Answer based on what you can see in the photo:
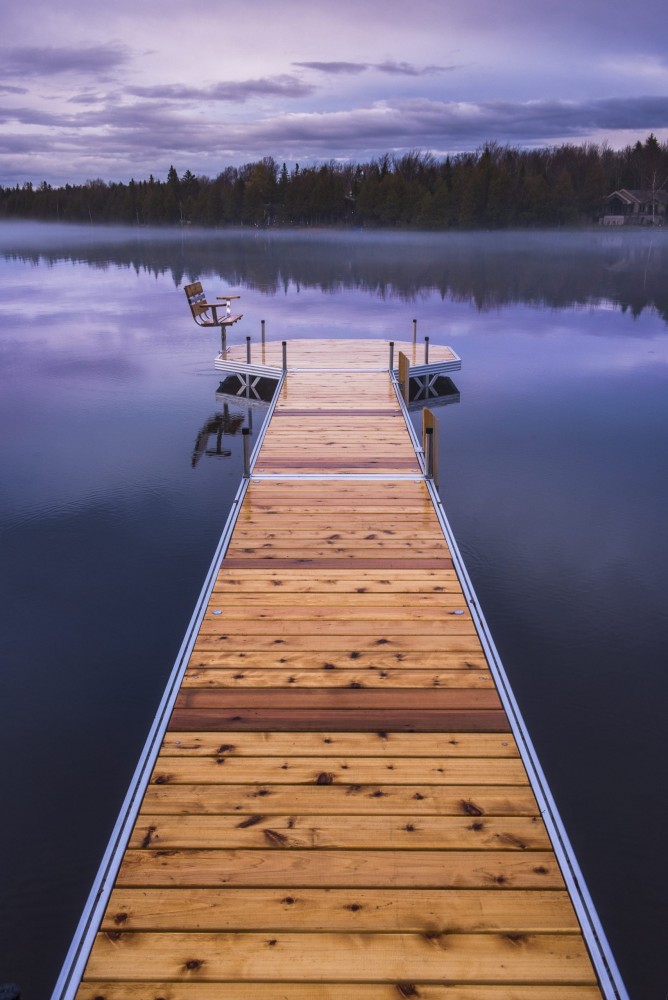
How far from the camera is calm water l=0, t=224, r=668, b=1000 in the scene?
4.61 m

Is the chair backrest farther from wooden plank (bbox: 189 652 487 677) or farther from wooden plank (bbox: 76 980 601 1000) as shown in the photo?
wooden plank (bbox: 76 980 601 1000)

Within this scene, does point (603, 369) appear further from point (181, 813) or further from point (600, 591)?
point (181, 813)

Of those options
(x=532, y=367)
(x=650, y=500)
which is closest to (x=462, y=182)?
(x=532, y=367)

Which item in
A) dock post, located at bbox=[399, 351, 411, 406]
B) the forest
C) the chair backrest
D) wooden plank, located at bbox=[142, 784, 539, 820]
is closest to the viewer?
wooden plank, located at bbox=[142, 784, 539, 820]

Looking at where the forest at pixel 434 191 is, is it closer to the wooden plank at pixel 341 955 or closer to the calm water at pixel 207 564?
the calm water at pixel 207 564

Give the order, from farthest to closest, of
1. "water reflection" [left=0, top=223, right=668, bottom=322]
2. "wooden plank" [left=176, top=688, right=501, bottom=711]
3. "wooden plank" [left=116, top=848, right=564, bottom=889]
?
"water reflection" [left=0, top=223, right=668, bottom=322], "wooden plank" [left=176, top=688, right=501, bottom=711], "wooden plank" [left=116, top=848, right=564, bottom=889]

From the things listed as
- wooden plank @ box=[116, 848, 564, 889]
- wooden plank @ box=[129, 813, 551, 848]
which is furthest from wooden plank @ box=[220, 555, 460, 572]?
wooden plank @ box=[116, 848, 564, 889]

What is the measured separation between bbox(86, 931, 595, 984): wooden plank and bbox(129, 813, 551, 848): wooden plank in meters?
0.43

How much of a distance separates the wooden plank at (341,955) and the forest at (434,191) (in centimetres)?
10884

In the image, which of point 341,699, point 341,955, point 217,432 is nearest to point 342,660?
point 341,699

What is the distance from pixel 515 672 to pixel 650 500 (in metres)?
5.16

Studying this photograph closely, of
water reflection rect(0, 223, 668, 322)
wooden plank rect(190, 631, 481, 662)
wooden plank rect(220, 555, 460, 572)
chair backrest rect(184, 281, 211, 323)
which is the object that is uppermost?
water reflection rect(0, 223, 668, 322)

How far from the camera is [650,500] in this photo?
10422 mm

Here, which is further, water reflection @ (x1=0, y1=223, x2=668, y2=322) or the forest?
the forest
